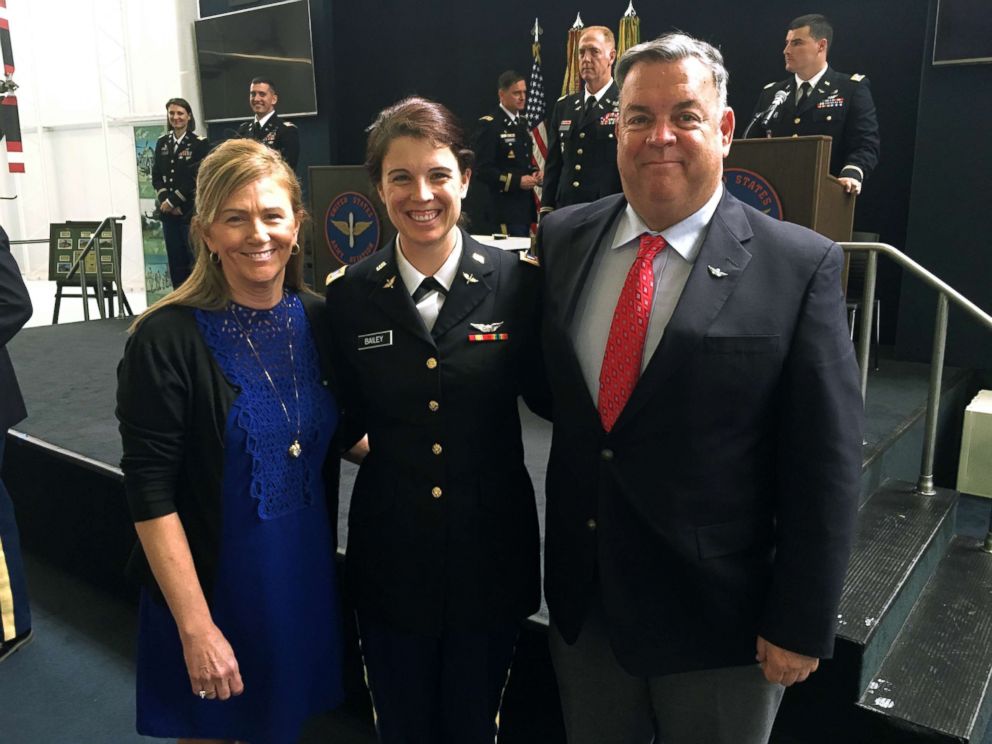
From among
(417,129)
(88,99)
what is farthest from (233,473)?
(88,99)

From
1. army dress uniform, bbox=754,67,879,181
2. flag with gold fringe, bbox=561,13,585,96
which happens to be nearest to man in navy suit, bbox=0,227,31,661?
army dress uniform, bbox=754,67,879,181

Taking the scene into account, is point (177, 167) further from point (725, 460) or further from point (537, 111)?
point (725, 460)

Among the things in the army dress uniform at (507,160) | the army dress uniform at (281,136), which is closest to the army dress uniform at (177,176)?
the army dress uniform at (281,136)

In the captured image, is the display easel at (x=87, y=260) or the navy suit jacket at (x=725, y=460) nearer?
the navy suit jacket at (x=725, y=460)

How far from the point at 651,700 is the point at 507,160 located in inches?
203

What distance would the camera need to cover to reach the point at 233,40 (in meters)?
8.41

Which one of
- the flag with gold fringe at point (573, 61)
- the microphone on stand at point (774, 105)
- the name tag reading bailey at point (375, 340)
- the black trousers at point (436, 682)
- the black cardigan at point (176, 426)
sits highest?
the flag with gold fringe at point (573, 61)

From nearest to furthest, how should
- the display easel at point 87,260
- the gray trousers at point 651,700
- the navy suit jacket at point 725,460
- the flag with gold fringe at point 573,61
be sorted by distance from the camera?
1. the navy suit jacket at point 725,460
2. the gray trousers at point 651,700
3. the flag with gold fringe at point 573,61
4. the display easel at point 87,260

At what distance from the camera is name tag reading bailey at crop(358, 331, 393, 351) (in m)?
1.35

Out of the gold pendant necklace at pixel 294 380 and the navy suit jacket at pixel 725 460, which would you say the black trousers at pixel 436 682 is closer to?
the navy suit jacket at pixel 725 460

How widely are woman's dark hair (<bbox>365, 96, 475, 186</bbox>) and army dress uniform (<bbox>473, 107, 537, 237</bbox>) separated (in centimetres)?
466

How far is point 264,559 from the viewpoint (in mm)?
1387

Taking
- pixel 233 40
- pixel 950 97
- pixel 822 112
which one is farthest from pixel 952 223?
pixel 233 40

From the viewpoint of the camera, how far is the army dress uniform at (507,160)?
237 inches
